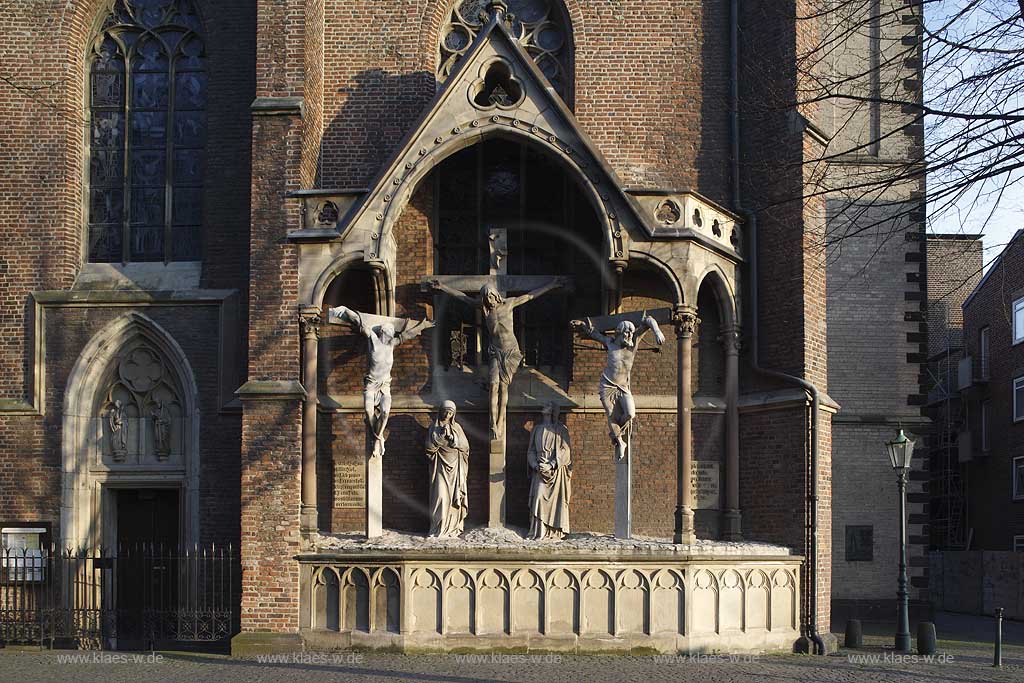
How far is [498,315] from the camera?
18.0 m

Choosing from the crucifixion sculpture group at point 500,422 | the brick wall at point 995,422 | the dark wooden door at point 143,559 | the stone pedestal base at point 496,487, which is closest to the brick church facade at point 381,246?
the dark wooden door at point 143,559

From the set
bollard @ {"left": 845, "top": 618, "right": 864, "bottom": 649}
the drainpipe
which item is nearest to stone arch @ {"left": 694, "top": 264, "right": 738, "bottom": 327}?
the drainpipe

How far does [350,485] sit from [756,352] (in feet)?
19.0

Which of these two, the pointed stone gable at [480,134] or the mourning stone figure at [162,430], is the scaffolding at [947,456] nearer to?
the pointed stone gable at [480,134]

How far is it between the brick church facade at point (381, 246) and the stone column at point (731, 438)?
4 cm

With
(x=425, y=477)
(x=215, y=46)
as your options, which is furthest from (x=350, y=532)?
(x=215, y=46)

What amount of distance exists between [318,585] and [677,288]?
587 centimetres

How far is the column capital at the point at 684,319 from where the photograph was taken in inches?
691

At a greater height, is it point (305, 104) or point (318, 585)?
point (305, 104)

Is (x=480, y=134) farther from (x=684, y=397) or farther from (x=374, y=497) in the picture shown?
(x=374, y=497)

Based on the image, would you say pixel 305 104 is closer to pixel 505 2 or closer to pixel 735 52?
pixel 505 2

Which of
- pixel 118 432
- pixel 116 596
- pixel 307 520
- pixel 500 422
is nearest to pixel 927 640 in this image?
pixel 500 422

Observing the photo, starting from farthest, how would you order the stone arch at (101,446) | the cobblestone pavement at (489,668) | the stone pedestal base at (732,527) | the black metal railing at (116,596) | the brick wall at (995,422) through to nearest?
the brick wall at (995,422)
the stone arch at (101,446)
the stone pedestal base at (732,527)
the black metal railing at (116,596)
the cobblestone pavement at (489,668)

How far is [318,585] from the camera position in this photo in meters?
17.1
